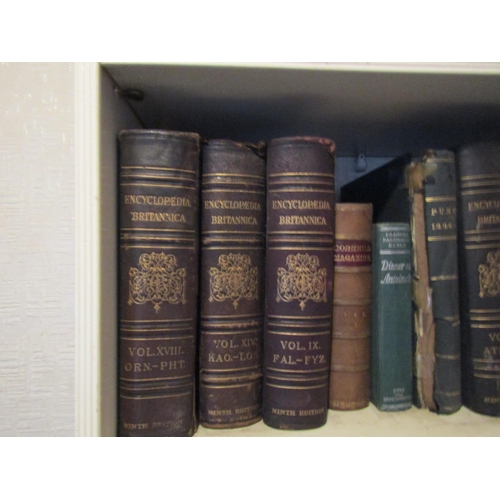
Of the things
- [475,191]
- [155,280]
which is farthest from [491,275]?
[155,280]

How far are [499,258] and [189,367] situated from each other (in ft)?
1.64

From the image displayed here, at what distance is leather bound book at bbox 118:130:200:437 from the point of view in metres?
0.57

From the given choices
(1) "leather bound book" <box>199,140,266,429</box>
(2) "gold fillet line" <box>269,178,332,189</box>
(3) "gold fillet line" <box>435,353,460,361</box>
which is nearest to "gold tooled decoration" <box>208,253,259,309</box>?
(1) "leather bound book" <box>199,140,266,429</box>

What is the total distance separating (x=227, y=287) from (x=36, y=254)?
25cm

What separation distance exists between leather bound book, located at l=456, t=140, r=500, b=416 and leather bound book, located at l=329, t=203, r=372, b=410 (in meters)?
0.15

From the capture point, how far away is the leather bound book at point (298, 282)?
61 centimetres

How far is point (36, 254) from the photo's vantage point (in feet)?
1.67

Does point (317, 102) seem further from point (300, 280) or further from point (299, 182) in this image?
point (300, 280)

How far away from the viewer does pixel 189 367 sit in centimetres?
59

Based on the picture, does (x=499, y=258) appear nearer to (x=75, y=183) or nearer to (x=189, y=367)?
(x=189, y=367)

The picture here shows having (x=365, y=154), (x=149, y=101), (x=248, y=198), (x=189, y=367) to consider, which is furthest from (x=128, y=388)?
(x=365, y=154)

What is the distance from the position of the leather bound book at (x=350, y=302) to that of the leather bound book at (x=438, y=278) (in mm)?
83

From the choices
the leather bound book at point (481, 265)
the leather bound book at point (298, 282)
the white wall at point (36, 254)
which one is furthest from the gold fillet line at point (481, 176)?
the white wall at point (36, 254)

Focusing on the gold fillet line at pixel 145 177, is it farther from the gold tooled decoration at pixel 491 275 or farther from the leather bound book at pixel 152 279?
the gold tooled decoration at pixel 491 275
